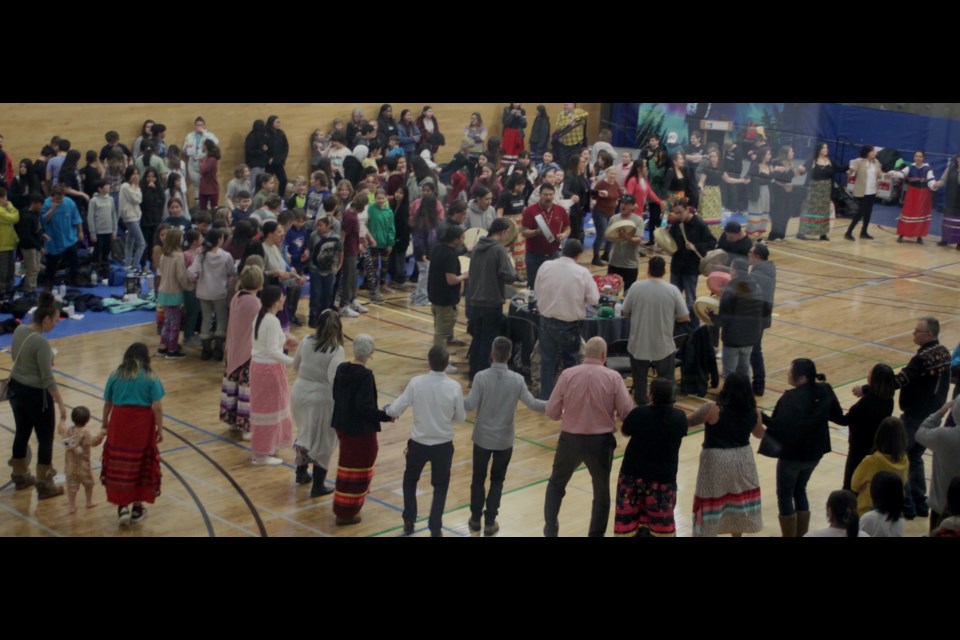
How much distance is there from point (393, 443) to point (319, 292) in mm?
3228

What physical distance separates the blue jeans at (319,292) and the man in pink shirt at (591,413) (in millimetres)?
5543

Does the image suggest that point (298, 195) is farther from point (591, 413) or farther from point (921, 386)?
point (921, 386)

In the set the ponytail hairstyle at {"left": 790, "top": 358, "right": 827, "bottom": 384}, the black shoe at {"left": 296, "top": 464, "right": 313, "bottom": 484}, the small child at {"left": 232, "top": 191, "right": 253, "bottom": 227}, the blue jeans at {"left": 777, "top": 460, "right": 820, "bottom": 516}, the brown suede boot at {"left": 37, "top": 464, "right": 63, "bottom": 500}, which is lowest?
the brown suede boot at {"left": 37, "top": 464, "right": 63, "bottom": 500}

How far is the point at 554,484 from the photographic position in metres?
8.16

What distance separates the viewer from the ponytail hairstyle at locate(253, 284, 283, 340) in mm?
9297

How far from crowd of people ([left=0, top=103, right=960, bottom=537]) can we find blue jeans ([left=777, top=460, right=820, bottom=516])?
0.05 ft

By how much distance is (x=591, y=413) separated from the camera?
25.9 feet

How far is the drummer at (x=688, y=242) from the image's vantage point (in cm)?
1193

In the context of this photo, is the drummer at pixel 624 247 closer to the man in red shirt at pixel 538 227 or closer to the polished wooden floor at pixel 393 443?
the man in red shirt at pixel 538 227

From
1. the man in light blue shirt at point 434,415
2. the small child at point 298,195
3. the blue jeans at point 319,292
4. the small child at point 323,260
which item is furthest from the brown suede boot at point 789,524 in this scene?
the small child at point 298,195

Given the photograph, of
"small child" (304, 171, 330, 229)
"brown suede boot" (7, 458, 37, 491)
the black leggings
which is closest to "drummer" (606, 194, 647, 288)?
"small child" (304, 171, 330, 229)

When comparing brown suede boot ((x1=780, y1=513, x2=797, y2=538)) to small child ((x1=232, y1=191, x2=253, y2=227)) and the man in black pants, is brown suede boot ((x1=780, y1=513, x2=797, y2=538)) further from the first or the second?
small child ((x1=232, y1=191, x2=253, y2=227))

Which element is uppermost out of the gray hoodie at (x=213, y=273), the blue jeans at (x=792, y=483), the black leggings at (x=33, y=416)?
the gray hoodie at (x=213, y=273)
